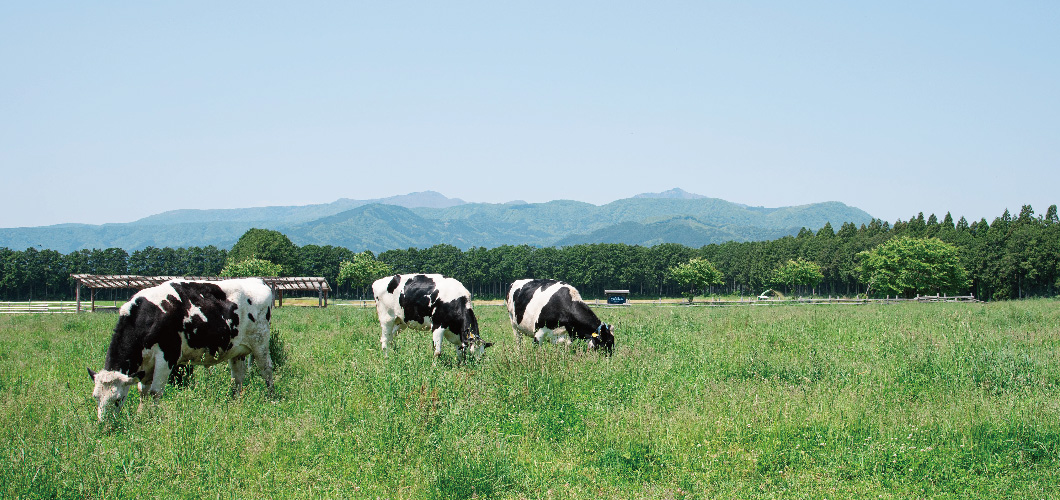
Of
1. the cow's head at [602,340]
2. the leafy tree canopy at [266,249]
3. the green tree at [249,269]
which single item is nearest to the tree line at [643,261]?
the leafy tree canopy at [266,249]

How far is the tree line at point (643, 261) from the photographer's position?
8388cm

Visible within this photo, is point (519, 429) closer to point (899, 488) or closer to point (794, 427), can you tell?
point (794, 427)

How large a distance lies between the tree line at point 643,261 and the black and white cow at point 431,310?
2840 inches

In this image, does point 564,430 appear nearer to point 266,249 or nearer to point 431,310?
point 431,310

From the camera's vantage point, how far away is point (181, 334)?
976 centimetres

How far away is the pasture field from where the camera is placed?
6469 mm

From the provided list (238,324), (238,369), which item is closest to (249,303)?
(238,324)

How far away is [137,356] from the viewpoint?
9156 millimetres

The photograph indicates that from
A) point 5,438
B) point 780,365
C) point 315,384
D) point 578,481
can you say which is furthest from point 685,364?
A: point 5,438

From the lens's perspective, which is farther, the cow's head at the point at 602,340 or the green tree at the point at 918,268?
the green tree at the point at 918,268

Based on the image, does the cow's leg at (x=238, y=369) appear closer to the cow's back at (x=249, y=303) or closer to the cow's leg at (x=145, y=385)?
the cow's back at (x=249, y=303)

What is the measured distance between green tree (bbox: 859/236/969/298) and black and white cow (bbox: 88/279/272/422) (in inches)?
3253

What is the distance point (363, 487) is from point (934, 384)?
378 inches

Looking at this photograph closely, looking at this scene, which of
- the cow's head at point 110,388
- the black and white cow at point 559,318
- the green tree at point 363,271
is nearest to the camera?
the cow's head at point 110,388
